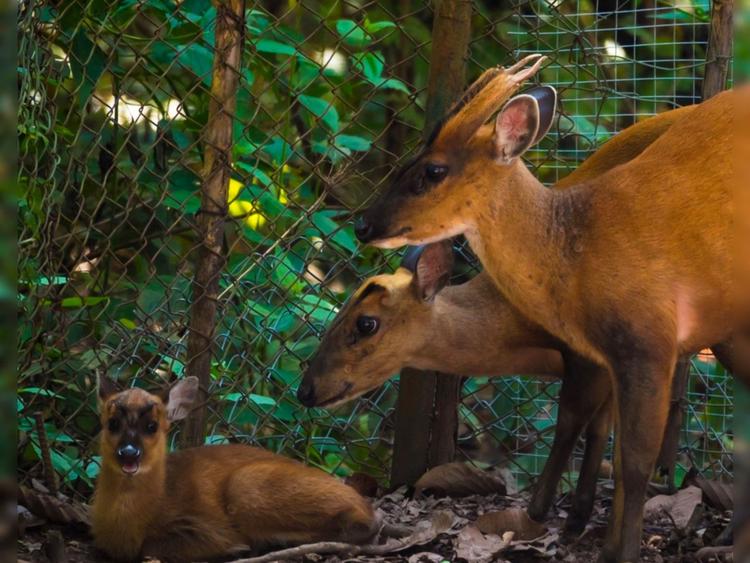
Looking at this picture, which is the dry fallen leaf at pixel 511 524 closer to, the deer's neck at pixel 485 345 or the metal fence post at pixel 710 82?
the deer's neck at pixel 485 345

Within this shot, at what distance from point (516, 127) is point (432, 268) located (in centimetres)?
88

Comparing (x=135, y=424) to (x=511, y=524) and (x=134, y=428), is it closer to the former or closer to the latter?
(x=134, y=428)

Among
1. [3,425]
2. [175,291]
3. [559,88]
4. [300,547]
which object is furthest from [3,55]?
[559,88]

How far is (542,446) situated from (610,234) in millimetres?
1990

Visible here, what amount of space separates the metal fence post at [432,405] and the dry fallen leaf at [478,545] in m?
0.93

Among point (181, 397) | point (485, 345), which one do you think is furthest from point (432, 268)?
point (181, 397)

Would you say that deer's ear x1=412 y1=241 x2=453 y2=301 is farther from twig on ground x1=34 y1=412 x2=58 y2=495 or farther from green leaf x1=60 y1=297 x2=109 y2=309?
twig on ground x1=34 y1=412 x2=58 y2=495

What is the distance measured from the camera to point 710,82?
16.9 ft

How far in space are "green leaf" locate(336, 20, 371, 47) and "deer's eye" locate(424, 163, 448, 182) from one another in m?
1.03

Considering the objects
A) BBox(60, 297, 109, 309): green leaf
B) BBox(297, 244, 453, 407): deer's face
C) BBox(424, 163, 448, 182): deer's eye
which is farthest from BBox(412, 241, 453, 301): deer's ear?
BBox(60, 297, 109, 309): green leaf

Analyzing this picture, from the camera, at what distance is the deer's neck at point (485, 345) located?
193 inches

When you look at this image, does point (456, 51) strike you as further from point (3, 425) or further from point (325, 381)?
point (3, 425)

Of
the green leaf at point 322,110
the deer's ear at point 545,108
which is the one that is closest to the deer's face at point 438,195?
the deer's ear at point 545,108

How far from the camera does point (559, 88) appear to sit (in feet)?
18.1
